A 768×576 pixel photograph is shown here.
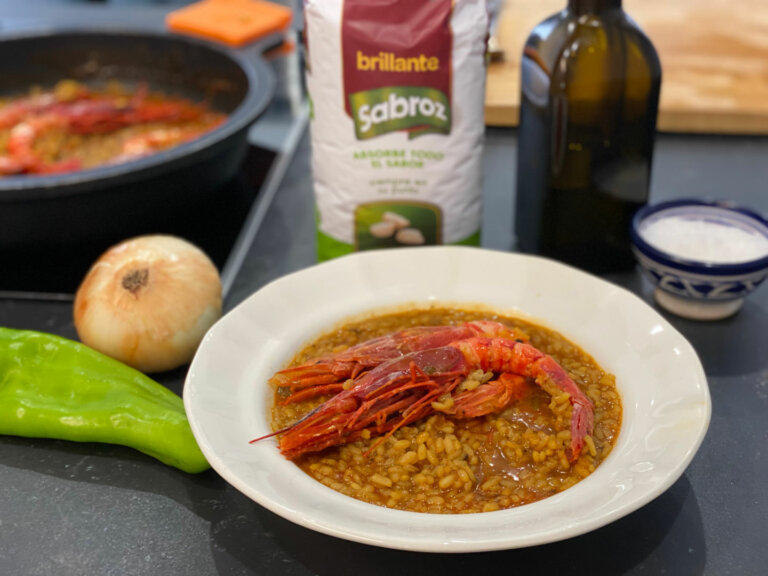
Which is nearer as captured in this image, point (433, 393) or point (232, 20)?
point (433, 393)

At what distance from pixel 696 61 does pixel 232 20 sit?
1.51 meters

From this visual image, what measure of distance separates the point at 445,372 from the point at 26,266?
1.12 meters

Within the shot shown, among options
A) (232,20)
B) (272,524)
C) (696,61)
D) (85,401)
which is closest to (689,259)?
(272,524)

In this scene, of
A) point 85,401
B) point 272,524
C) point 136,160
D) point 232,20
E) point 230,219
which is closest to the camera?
point 272,524

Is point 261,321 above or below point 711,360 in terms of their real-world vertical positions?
above

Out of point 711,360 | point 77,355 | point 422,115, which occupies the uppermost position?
point 422,115

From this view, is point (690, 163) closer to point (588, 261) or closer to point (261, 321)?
point (588, 261)

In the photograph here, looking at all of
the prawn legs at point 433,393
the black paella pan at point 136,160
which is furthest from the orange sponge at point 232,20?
the prawn legs at point 433,393

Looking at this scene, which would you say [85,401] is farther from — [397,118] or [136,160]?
[397,118]

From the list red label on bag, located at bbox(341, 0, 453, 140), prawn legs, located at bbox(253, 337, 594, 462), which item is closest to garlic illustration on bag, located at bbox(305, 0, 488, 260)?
red label on bag, located at bbox(341, 0, 453, 140)

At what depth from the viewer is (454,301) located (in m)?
1.57

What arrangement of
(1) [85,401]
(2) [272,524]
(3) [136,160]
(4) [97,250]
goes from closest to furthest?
(2) [272,524] < (1) [85,401] < (3) [136,160] < (4) [97,250]

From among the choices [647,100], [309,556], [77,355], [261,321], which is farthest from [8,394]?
[647,100]

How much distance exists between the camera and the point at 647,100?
162cm
